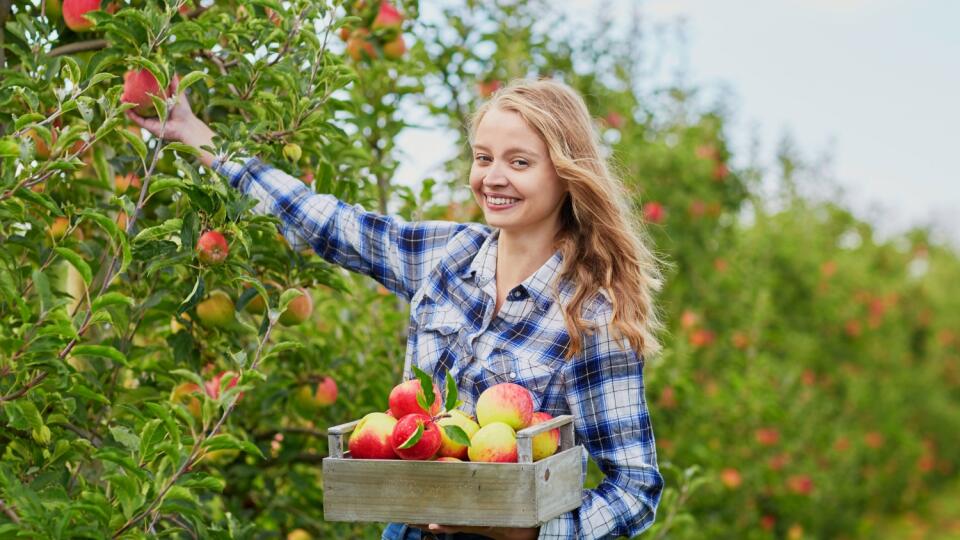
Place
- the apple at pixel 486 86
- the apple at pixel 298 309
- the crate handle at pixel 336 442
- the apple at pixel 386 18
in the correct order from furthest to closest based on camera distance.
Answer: the apple at pixel 486 86, the apple at pixel 386 18, the apple at pixel 298 309, the crate handle at pixel 336 442

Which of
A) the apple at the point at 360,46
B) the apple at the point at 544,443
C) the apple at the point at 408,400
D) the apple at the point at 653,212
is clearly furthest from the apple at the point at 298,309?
the apple at the point at 653,212

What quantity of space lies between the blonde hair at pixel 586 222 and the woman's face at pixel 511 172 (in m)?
0.02

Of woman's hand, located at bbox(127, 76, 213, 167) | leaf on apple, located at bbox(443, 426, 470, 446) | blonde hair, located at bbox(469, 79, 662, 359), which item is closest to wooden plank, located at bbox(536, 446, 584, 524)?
leaf on apple, located at bbox(443, 426, 470, 446)

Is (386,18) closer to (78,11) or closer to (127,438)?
(78,11)

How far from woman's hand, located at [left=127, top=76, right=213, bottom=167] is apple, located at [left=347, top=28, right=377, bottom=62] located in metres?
0.91

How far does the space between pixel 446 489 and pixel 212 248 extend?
0.61 meters

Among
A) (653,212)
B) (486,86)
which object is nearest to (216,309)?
(486,86)

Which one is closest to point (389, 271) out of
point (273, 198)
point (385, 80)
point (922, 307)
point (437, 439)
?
point (273, 198)

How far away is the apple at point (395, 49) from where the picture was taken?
10.5 feet

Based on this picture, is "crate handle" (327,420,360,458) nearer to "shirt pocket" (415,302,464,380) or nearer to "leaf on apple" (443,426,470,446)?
"leaf on apple" (443,426,470,446)

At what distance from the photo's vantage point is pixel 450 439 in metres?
1.85

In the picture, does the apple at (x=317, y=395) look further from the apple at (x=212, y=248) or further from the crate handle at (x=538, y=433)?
the crate handle at (x=538, y=433)

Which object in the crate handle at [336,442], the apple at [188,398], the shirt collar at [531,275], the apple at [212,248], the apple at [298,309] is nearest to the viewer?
the crate handle at [336,442]

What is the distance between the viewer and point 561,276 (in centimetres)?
223
